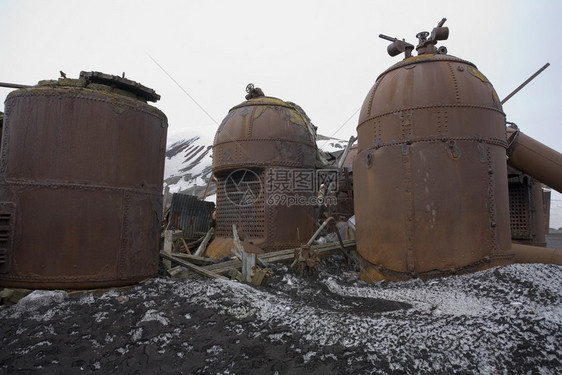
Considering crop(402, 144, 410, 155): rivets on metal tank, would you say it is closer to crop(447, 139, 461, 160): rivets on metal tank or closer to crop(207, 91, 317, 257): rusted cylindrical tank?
crop(447, 139, 461, 160): rivets on metal tank

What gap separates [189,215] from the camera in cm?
1078

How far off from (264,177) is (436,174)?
4.48m

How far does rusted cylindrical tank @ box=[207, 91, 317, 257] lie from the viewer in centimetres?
955

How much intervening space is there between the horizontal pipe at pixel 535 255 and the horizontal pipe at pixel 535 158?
1331mm

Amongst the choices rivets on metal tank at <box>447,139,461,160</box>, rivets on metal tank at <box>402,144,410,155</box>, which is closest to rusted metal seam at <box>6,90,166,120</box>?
rivets on metal tank at <box>402,144,410,155</box>

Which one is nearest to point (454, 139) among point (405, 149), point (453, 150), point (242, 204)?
point (453, 150)

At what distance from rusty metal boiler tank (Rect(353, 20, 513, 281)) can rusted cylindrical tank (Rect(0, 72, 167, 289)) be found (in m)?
Result: 4.12

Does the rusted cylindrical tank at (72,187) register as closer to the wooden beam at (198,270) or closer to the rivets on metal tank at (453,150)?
the wooden beam at (198,270)

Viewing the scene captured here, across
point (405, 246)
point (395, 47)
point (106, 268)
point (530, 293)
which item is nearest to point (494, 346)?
point (530, 293)

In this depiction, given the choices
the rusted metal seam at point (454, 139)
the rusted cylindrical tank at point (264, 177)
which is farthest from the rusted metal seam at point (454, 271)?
the rusted cylindrical tank at point (264, 177)

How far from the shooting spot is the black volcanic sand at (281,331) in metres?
3.46

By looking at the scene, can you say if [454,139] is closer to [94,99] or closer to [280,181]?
[280,181]

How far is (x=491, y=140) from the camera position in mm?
6570

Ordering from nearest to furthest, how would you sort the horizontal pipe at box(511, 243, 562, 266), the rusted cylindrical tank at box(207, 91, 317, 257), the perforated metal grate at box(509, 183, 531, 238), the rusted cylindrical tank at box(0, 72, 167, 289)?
the rusted cylindrical tank at box(0, 72, 167, 289)
the horizontal pipe at box(511, 243, 562, 266)
the rusted cylindrical tank at box(207, 91, 317, 257)
the perforated metal grate at box(509, 183, 531, 238)
